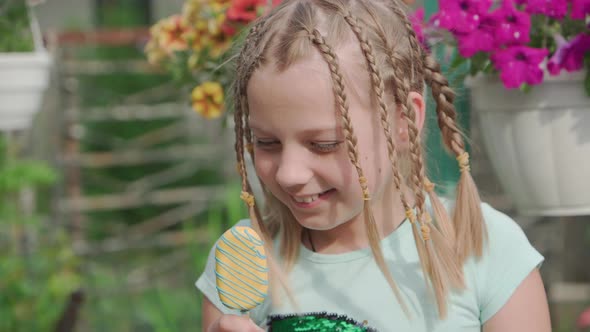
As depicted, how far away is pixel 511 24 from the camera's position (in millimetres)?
1613

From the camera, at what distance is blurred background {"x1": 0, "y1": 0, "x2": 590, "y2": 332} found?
3.18 meters

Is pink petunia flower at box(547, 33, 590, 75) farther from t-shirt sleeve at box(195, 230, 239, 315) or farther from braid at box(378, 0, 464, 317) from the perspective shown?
t-shirt sleeve at box(195, 230, 239, 315)

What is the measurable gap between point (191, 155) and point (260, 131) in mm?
3511

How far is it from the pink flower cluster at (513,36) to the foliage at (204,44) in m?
0.51

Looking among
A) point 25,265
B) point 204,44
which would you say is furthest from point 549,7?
point 25,265

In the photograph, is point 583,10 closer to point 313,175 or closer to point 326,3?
point 326,3

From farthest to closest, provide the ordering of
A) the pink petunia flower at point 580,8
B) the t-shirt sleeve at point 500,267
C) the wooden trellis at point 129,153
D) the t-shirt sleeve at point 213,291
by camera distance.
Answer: the wooden trellis at point 129,153 < the pink petunia flower at point 580,8 < the t-shirt sleeve at point 213,291 < the t-shirt sleeve at point 500,267

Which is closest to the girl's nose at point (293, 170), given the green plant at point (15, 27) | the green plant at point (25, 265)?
the green plant at point (15, 27)

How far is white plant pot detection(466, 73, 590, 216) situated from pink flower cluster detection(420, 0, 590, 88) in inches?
2.1

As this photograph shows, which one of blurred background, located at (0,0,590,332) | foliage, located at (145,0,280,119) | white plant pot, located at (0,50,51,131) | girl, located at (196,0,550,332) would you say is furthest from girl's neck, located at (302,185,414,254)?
blurred background, located at (0,0,590,332)

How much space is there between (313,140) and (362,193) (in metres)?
0.12

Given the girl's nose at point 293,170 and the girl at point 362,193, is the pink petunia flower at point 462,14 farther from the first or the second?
the girl's nose at point 293,170

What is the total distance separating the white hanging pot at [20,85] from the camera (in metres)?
2.33

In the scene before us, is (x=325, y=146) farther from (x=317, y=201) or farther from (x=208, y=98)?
(x=208, y=98)
